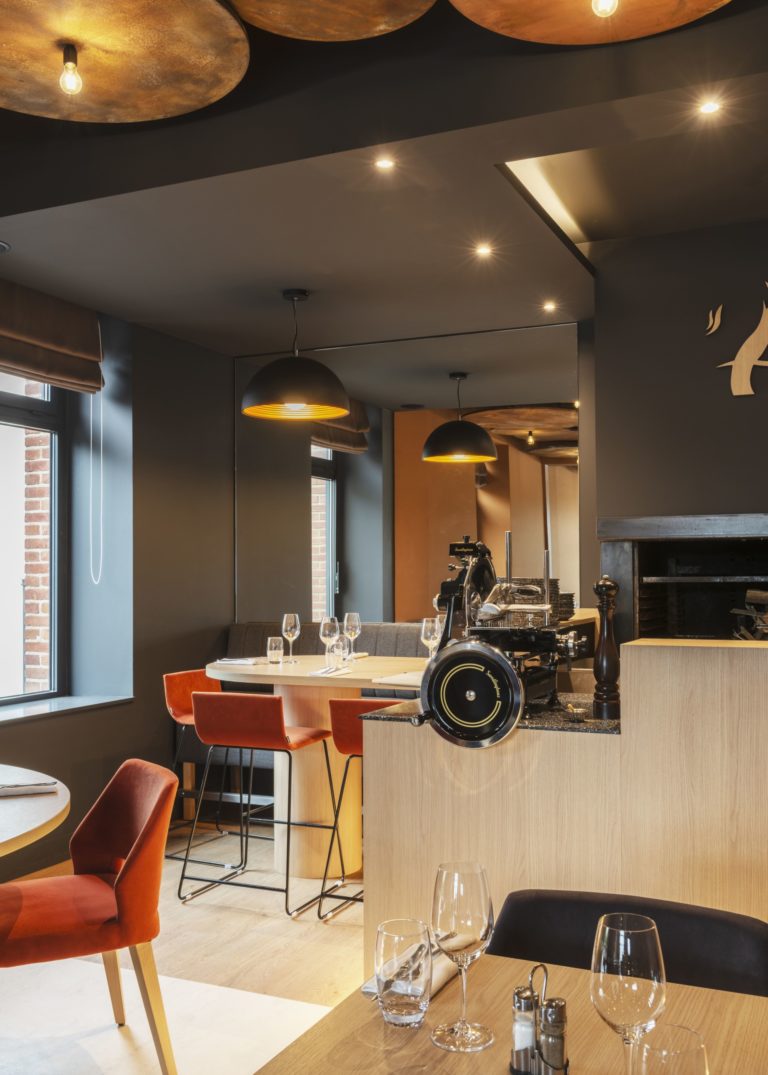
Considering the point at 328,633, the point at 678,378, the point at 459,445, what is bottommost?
the point at 328,633

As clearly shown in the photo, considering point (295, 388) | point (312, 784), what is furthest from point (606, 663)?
point (312, 784)

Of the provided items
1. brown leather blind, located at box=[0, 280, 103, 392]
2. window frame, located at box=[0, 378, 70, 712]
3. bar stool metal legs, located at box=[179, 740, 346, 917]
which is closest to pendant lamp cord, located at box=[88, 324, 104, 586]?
window frame, located at box=[0, 378, 70, 712]

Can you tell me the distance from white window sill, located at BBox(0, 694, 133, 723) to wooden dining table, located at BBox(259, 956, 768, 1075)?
3.49 meters

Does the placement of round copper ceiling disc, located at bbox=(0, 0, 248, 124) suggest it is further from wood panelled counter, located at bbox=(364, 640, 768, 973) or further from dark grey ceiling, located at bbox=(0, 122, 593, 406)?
wood panelled counter, located at bbox=(364, 640, 768, 973)

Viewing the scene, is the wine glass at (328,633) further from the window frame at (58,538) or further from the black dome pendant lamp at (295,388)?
the window frame at (58,538)

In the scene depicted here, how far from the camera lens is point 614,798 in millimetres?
2258

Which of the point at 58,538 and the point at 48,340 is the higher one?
the point at 48,340

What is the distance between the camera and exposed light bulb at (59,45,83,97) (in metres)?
2.61

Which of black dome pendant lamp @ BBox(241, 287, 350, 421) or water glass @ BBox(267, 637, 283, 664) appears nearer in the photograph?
black dome pendant lamp @ BBox(241, 287, 350, 421)

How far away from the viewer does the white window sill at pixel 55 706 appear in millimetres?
4514

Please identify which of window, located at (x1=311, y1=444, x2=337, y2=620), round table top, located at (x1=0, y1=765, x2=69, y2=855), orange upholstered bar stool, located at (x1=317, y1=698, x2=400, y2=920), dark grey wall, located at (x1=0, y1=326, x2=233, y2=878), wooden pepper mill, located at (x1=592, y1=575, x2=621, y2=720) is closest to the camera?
round table top, located at (x1=0, y1=765, x2=69, y2=855)

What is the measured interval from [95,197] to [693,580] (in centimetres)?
288

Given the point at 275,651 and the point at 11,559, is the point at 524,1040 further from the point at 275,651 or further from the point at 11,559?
the point at 11,559

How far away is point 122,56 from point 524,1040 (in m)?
2.58
